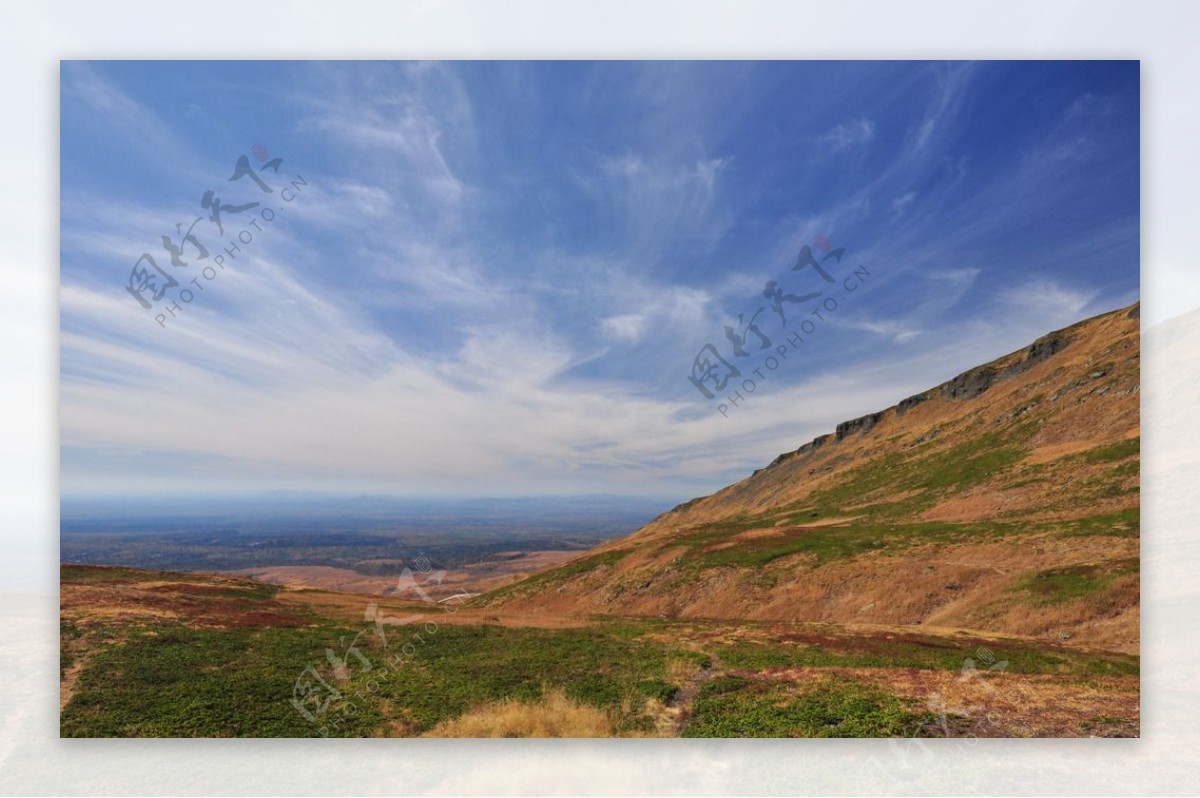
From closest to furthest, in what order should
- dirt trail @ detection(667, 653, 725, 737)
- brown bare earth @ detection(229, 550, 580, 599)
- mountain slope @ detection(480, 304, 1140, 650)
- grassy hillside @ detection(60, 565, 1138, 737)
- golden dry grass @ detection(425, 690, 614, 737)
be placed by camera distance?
grassy hillside @ detection(60, 565, 1138, 737), dirt trail @ detection(667, 653, 725, 737), golden dry grass @ detection(425, 690, 614, 737), mountain slope @ detection(480, 304, 1140, 650), brown bare earth @ detection(229, 550, 580, 599)

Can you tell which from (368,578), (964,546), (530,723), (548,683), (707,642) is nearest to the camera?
(530,723)

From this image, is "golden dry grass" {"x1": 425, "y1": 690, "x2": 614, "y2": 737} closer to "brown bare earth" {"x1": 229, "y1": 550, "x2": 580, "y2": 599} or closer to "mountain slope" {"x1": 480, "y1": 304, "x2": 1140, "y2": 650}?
"brown bare earth" {"x1": 229, "y1": 550, "x2": 580, "y2": 599}

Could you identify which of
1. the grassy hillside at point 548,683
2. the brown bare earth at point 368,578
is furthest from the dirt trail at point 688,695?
the brown bare earth at point 368,578

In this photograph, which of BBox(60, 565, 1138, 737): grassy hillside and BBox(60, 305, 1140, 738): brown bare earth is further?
BBox(60, 305, 1140, 738): brown bare earth

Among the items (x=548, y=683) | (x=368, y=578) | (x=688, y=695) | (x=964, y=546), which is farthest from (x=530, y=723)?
(x=964, y=546)

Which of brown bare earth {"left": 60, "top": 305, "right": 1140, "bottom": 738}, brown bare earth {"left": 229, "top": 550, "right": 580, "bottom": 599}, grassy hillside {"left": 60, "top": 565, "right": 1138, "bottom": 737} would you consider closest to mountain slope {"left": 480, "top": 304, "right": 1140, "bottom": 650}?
brown bare earth {"left": 60, "top": 305, "right": 1140, "bottom": 738}

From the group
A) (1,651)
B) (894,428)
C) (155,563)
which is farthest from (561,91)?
(894,428)

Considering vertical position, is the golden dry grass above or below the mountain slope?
below

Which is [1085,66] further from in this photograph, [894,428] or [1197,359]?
[894,428]

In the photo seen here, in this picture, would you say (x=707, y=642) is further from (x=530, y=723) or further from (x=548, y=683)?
(x=530, y=723)
